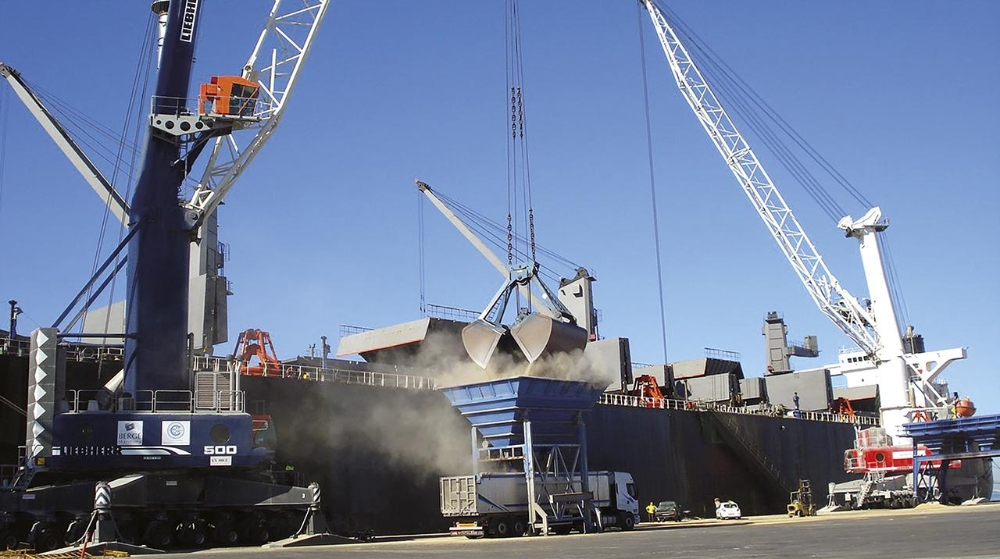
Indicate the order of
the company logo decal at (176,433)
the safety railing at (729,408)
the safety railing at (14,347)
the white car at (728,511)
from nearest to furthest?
the company logo decal at (176,433) → the safety railing at (14,347) → the white car at (728,511) → the safety railing at (729,408)

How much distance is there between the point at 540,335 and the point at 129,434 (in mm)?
15529

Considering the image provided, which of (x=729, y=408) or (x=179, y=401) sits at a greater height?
(x=729, y=408)

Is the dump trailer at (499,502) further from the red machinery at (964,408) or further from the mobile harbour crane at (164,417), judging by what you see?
the red machinery at (964,408)

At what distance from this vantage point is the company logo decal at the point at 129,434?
32250mm

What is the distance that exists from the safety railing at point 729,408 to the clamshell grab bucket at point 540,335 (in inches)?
715

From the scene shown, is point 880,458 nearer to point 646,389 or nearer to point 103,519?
point 646,389

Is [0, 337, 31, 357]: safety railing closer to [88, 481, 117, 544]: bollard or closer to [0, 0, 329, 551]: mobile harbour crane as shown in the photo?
[0, 0, 329, 551]: mobile harbour crane

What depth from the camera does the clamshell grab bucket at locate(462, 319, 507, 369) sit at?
38469 millimetres

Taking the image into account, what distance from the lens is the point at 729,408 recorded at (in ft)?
247

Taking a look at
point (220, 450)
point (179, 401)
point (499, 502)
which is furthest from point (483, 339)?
point (179, 401)

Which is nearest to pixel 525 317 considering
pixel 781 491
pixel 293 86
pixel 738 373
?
pixel 293 86

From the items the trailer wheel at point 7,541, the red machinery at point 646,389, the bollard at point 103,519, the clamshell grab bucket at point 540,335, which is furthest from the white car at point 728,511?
the trailer wheel at point 7,541

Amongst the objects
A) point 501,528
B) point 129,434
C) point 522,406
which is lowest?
point 501,528

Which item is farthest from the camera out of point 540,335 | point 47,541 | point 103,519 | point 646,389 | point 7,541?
point 646,389
